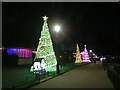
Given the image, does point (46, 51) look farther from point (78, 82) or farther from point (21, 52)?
point (21, 52)

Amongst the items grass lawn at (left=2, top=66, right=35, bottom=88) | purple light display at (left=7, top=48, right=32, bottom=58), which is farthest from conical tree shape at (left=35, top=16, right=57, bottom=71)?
purple light display at (left=7, top=48, right=32, bottom=58)

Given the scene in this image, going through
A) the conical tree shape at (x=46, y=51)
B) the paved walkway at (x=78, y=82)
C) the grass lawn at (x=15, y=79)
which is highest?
the conical tree shape at (x=46, y=51)

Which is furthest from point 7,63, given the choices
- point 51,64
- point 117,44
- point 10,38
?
point 117,44

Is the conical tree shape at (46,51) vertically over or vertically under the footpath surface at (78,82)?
over

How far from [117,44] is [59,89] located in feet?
189

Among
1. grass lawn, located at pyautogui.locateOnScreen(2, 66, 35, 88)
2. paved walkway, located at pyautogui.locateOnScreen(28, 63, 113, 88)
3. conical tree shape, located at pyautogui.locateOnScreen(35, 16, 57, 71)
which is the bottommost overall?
paved walkway, located at pyautogui.locateOnScreen(28, 63, 113, 88)

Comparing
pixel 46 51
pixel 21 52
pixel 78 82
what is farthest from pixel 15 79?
pixel 21 52

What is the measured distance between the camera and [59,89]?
12727mm

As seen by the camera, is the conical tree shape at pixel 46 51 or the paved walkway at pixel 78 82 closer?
the paved walkway at pixel 78 82

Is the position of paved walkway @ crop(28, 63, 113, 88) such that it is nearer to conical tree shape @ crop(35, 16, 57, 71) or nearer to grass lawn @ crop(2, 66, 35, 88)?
grass lawn @ crop(2, 66, 35, 88)

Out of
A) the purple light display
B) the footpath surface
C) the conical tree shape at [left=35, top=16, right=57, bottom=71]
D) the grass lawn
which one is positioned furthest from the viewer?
the purple light display

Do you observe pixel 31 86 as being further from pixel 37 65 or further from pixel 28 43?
pixel 28 43

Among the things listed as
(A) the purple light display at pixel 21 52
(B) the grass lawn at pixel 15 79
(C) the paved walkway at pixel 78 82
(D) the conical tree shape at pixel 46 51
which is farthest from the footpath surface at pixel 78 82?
(A) the purple light display at pixel 21 52

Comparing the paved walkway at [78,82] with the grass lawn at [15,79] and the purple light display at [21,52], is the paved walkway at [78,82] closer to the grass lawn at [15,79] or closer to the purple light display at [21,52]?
the grass lawn at [15,79]
